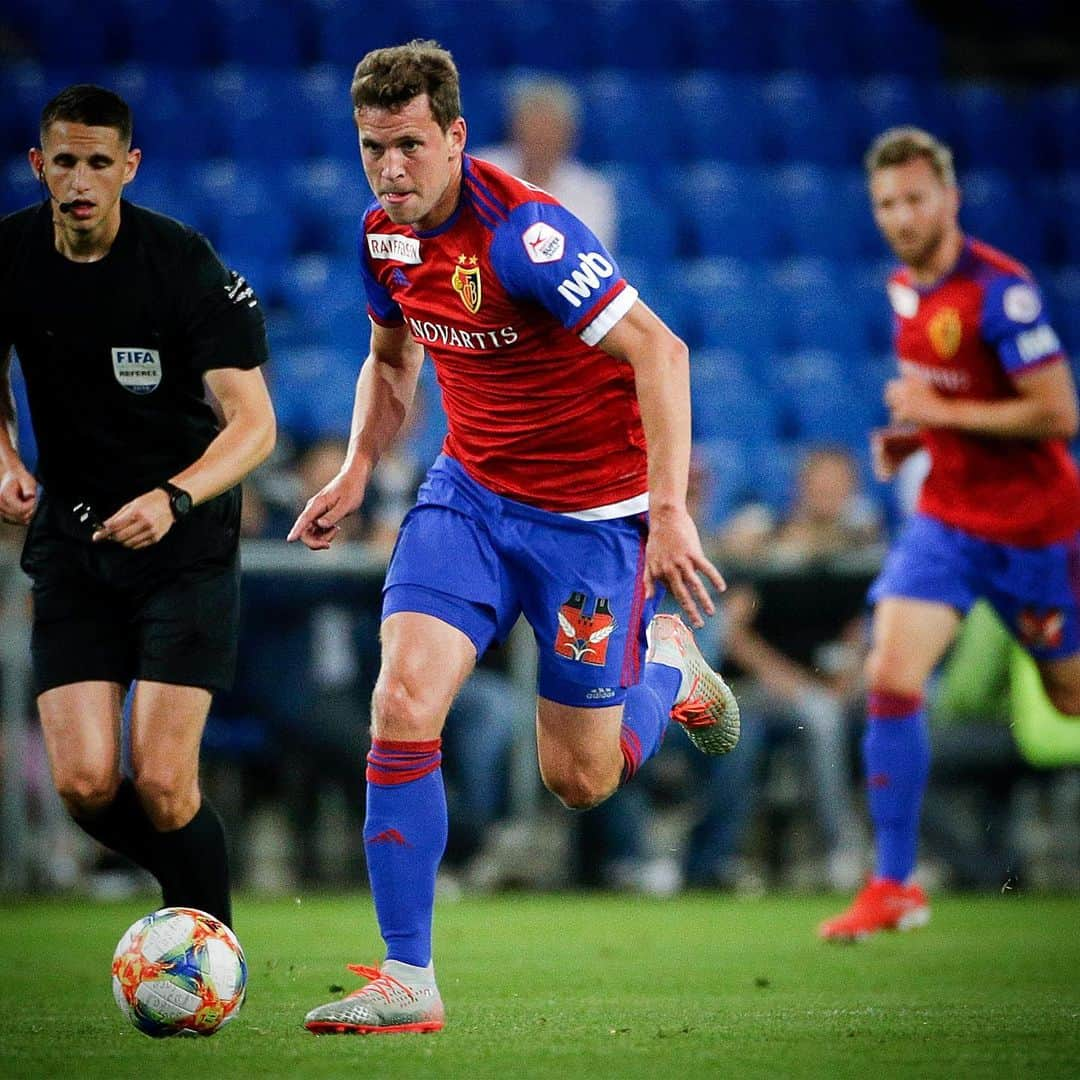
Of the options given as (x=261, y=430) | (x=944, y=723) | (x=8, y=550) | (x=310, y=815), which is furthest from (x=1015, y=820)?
(x=261, y=430)

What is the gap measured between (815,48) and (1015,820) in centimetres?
639

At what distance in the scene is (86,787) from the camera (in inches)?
191

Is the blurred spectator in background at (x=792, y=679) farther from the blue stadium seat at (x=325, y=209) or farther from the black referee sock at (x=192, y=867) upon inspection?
the black referee sock at (x=192, y=867)

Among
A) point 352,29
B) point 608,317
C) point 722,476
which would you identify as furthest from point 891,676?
point 352,29

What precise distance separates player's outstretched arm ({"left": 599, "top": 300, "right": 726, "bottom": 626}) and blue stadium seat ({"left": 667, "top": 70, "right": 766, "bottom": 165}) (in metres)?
8.77

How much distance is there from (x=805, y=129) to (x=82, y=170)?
9.05 m

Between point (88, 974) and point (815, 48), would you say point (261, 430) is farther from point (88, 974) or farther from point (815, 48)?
point (815, 48)

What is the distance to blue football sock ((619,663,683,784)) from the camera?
17.9 ft

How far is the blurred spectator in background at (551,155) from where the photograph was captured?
439 inches

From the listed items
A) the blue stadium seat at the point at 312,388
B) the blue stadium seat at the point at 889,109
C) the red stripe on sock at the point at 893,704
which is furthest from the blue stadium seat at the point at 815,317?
the red stripe on sock at the point at 893,704

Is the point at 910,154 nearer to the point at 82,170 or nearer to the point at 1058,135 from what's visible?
the point at 82,170

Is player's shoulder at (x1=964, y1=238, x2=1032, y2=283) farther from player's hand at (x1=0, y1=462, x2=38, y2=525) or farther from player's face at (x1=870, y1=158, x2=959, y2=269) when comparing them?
player's hand at (x1=0, y1=462, x2=38, y2=525)

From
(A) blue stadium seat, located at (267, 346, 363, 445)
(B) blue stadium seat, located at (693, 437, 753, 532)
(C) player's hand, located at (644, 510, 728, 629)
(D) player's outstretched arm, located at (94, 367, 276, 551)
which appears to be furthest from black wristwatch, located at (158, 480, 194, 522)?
(A) blue stadium seat, located at (267, 346, 363, 445)

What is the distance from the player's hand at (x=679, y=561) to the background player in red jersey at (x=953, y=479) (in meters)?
2.67
